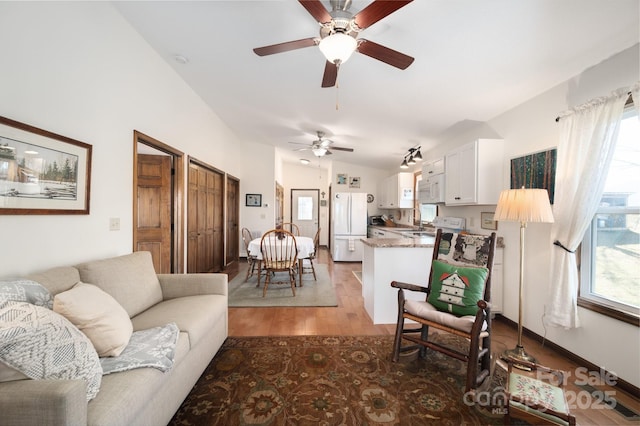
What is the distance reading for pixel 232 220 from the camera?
5.82 m

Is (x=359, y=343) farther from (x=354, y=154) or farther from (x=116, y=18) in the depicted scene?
(x=354, y=154)

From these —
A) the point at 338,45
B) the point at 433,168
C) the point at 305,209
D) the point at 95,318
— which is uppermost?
the point at 338,45

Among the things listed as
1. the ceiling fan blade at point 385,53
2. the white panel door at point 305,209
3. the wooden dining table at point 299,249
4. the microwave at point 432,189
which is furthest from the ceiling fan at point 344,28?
the white panel door at point 305,209

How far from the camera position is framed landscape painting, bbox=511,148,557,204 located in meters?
2.30

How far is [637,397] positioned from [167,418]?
9.75ft

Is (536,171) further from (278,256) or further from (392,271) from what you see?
(278,256)

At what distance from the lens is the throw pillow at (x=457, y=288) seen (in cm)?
193

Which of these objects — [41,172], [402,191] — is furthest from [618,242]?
[41,172]

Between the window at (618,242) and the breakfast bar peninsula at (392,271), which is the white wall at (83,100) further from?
the window at (618,242)

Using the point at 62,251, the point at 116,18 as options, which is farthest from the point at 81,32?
the point at 62,251

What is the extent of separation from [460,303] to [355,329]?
3.60 ft

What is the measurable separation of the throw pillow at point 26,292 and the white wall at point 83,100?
1.21 feet

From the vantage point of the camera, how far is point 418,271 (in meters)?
2.78

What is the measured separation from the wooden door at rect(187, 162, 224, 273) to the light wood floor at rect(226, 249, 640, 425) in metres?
1.36
